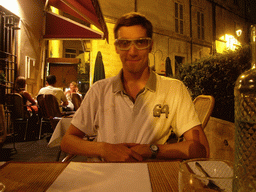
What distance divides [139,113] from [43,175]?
2.92 ft

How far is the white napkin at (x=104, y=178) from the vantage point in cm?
73

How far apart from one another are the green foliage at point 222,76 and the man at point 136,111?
229 centimetres

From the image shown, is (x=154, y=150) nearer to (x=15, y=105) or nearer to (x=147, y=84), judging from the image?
(x=147, y=84)

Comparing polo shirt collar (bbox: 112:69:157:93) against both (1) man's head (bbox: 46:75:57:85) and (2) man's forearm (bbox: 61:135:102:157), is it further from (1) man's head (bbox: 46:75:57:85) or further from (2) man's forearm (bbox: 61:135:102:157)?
(1) man's head (bbox: 46:75:57:85)

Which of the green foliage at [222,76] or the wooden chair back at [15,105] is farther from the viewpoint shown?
the wooden chair back at [15,105]

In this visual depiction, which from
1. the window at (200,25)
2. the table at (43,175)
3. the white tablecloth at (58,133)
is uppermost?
the window at (200,25)

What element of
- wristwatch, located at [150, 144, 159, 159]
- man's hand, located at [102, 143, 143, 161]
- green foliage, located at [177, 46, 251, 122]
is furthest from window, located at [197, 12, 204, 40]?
man's hand, located at [102, 143, 143, 161]

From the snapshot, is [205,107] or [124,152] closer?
[124,152]

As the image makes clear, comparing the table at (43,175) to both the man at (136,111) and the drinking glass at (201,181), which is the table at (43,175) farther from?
the man at (136,111)

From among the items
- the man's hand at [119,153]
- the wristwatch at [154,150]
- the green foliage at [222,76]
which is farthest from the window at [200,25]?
the man's hand at [119,153]

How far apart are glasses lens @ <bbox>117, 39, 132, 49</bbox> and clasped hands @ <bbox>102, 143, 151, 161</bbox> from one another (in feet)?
2.62

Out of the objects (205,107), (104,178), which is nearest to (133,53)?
(205,107)

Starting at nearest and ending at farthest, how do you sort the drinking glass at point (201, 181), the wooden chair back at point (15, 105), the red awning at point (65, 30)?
the drinking glass at point (201, 181)
the wooden chair back at point (15, 105)
the red awning at point (65, 30)

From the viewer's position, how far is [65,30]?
6.61 m
